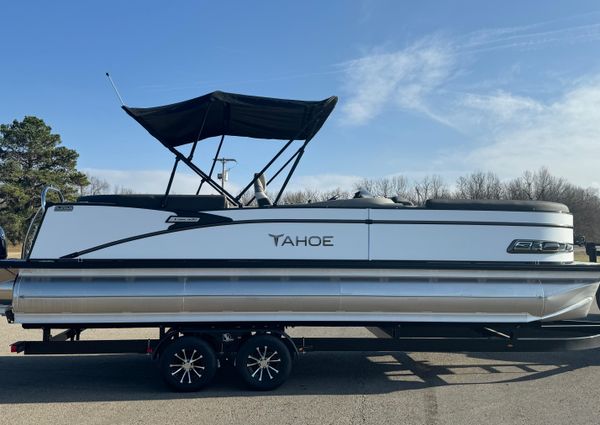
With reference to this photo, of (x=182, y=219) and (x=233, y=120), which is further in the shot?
(x=233, y=120)

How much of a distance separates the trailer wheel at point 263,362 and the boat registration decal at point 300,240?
3.83 ft

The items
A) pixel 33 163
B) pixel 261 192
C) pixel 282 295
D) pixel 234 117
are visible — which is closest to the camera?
pixel 282 295

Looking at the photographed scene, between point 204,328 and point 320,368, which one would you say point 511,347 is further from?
point 204,328

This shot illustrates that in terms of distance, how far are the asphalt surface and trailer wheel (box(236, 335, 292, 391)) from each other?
5.9 inches

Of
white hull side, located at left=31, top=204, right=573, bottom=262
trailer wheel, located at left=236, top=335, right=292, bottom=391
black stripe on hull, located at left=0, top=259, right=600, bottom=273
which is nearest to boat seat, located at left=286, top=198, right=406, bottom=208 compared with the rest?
white hull side, located at left=31, top=204, right=573, bottom=262

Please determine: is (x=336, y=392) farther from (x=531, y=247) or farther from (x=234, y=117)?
(x=234, y=117)

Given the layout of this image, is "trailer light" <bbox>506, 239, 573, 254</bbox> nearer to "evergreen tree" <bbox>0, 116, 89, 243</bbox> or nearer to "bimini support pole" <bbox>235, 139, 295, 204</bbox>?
"bimini support pole" <bbox>235, 139, 295, 204</bbox>

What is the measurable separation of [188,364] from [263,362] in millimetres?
903

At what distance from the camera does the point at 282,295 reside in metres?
5.84

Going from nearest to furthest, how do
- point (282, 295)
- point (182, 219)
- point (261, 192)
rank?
1. point (282, 295)
2. point (182, 219)
3. point (261, 192)

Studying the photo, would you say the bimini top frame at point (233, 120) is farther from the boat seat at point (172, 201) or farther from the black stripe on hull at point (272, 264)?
the black stripe on hull at point (272, 264)

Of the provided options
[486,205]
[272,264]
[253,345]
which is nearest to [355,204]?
[272,264]

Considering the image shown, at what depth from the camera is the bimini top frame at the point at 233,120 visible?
6.24m

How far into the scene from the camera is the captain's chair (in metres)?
6.38
